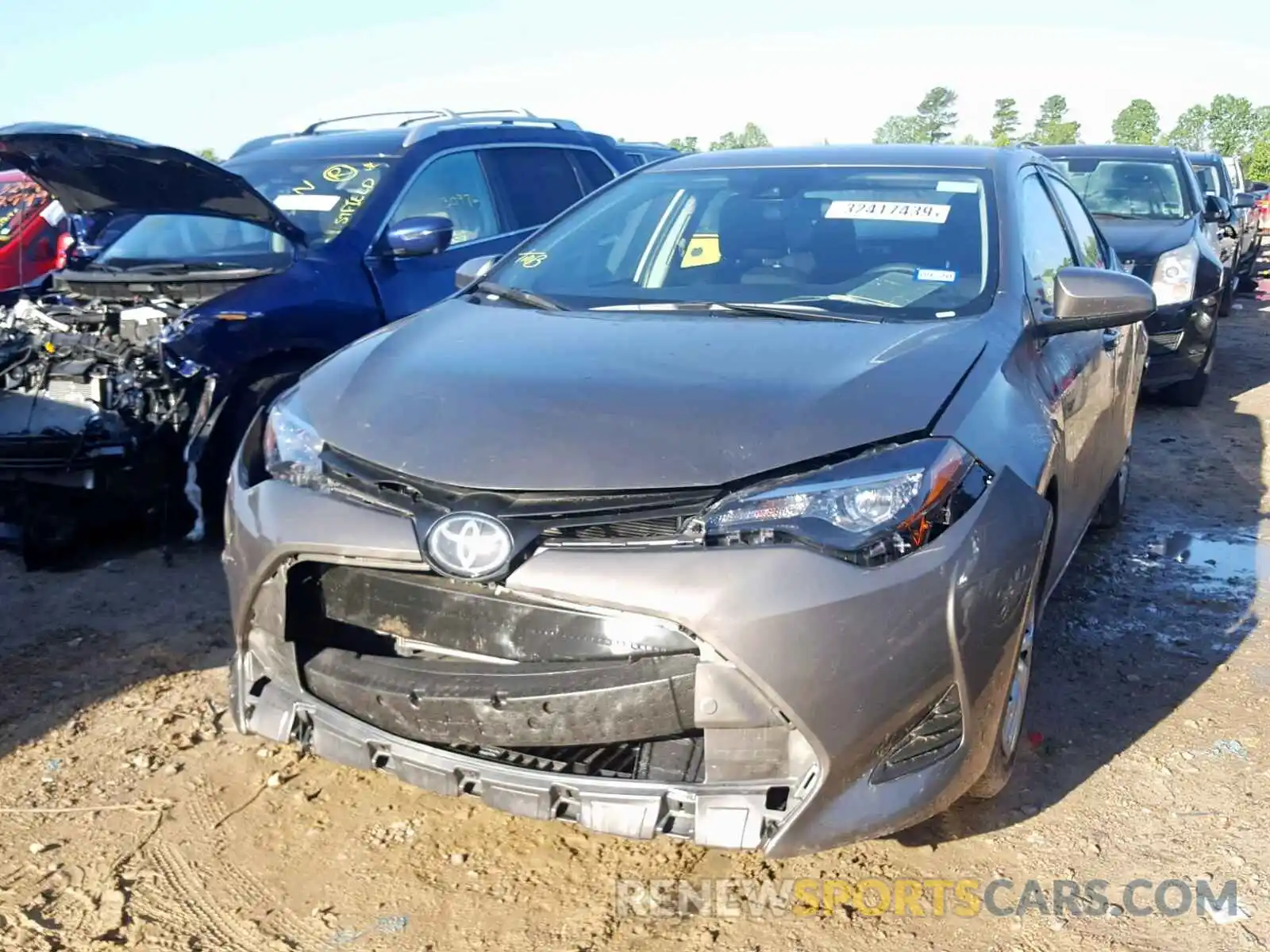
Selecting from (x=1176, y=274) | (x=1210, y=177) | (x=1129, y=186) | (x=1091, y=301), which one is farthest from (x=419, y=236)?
(x=1210, y=177)

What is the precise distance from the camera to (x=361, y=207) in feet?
17.1

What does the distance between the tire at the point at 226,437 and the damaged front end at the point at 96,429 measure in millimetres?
58

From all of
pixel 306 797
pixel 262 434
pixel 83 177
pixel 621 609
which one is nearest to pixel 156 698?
pixel 306 797

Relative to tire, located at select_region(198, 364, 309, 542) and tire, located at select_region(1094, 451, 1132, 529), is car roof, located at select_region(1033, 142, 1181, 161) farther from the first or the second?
tire, located at select_region(198, 364, 309, 542)

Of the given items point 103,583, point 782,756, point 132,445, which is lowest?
point 103,583

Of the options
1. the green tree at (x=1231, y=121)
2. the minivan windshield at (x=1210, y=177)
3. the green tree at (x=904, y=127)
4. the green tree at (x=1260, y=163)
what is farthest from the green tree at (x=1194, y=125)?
the minivan windshield at (x=1210, y=177)

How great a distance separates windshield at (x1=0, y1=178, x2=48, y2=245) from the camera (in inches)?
346

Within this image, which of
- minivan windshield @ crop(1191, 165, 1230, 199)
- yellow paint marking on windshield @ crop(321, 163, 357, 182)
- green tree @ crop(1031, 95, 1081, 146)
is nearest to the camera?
yellow paint marking on windshield @ crop(321, 163, 357, 182)

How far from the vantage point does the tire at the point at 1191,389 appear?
7883mm

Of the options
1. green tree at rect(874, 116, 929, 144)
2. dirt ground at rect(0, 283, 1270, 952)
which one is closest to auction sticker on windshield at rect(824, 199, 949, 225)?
dirt ground at rect(0, 283, 1270, 952)

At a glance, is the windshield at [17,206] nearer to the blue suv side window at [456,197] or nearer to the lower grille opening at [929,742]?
the blue suv side window at [456,197]

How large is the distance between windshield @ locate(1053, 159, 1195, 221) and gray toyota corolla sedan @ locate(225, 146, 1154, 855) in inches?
270

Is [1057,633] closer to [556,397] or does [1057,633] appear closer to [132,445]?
[556,397]

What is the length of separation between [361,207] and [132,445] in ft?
4.75
